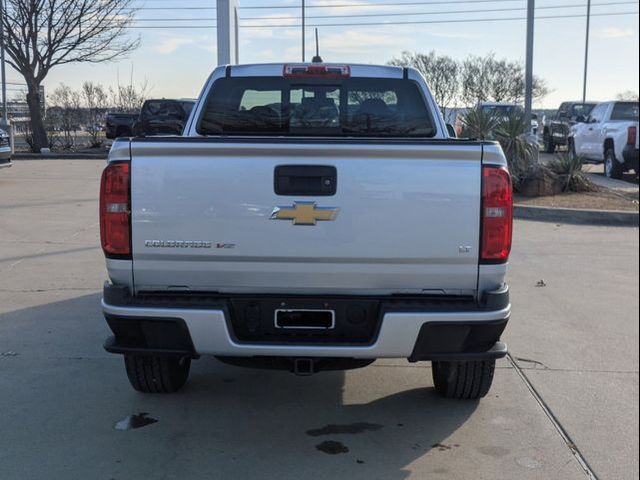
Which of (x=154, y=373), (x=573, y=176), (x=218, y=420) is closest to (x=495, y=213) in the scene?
(x=218, y=420)

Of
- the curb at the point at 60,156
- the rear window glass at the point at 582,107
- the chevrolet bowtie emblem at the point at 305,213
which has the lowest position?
the curb at the point at 60,156

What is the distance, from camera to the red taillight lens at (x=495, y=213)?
11.3ft

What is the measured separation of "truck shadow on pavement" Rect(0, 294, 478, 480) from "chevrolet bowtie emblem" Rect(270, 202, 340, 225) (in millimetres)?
1257

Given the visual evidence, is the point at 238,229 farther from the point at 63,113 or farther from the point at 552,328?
the point at 63,113

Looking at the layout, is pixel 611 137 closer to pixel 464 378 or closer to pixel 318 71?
pixel 318 71

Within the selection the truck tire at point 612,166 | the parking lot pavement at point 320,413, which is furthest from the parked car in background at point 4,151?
the truck tire at point 612,166

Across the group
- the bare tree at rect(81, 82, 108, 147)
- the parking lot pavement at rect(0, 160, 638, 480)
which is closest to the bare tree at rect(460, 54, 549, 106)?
the bare tree at rect(81, 82, 108, 147)

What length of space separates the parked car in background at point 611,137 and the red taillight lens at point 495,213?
13.2m

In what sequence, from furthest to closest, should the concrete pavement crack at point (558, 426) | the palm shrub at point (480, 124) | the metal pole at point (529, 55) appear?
the metal pole at point (529, 55) < the palm shrub at point (480, 124) < the concrete pavement crack at point (558, 426)

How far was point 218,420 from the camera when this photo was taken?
4141 mm

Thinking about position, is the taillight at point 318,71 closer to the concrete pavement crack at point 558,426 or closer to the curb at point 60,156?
the concrete pavement crack at point 558,426

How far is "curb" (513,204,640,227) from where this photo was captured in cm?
1116

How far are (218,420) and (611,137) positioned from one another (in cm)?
1568

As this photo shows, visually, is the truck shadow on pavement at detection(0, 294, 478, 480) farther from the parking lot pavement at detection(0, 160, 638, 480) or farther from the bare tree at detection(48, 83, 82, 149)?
the bare tree at detection(48, 83, 82, 149)
